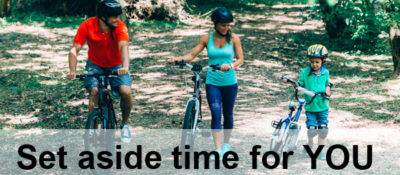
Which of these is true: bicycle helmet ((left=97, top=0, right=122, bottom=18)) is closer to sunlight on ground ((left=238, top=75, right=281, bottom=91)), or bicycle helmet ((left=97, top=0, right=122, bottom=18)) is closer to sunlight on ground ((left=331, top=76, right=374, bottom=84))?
sunlight on ground ((left=238, top=75, right=281, bottom=91))

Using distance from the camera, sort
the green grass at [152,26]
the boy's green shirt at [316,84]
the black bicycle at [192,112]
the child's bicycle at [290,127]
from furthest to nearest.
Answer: the green grass at [152,26], the boy's green shirt at [316,84], the child's bicycle at [290,127], the black bicycle at [192,112]

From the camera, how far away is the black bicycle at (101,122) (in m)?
6.55

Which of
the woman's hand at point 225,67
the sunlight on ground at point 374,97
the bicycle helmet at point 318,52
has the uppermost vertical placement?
the bicycle helmet at point 318,52

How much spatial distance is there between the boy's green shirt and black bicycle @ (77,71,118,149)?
2521mm

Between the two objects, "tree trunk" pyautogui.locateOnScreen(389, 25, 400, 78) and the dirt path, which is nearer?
the dirt path

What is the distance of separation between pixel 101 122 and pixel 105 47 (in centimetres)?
97

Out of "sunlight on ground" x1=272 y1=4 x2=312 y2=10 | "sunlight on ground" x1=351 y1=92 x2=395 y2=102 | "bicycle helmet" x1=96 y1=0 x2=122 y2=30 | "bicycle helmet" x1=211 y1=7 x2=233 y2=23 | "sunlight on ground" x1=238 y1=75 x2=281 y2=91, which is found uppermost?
"bicycle helmet" x1=96 y1=0 x2=122 y2=30

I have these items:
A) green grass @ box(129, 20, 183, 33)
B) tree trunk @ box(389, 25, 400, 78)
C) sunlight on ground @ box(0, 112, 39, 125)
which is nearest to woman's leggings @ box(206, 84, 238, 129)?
sunlight on ground @ box(0, 112, 39, 125)

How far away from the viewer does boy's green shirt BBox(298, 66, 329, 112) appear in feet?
23.6

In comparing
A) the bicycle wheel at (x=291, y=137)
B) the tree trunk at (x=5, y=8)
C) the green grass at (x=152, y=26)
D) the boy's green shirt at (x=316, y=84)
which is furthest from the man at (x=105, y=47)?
the tree trunk at (x=5, y=8)

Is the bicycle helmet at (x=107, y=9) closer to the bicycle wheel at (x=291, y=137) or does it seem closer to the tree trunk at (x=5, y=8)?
the bicycle wheel at (x=291, y=137)

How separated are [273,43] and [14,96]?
947cm

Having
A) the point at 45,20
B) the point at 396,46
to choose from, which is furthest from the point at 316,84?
the point at 45,20

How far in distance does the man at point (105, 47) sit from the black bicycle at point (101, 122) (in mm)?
156
